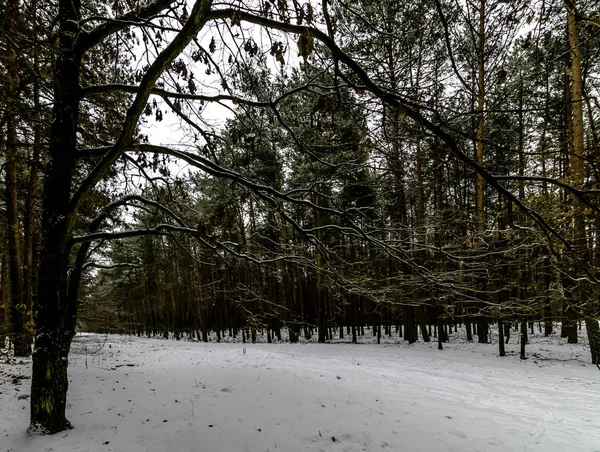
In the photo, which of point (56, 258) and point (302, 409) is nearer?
point (56, 258)

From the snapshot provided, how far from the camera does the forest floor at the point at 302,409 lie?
13.9ft

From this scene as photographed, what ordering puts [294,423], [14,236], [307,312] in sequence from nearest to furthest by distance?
[294,423] → [14,236] → [307,312]

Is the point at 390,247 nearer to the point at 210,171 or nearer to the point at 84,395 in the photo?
the point at 210,171

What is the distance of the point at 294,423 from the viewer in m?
4.81

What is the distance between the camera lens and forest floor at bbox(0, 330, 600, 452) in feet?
13.9

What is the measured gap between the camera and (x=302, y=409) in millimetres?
5316

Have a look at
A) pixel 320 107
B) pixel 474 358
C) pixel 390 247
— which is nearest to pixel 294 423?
pixel 390 247

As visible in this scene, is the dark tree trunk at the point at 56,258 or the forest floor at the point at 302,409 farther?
the forest floor at the point at 302,409

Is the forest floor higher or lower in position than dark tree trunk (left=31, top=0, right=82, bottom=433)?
lower

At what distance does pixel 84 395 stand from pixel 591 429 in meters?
8.23

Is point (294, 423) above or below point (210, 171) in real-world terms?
below

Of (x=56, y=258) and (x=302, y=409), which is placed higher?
(x=56, y=258)

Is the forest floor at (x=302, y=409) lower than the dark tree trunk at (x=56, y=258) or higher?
lower

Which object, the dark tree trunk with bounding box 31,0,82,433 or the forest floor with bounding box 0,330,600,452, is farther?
the forest floor with bounding box 0,330,600,452
